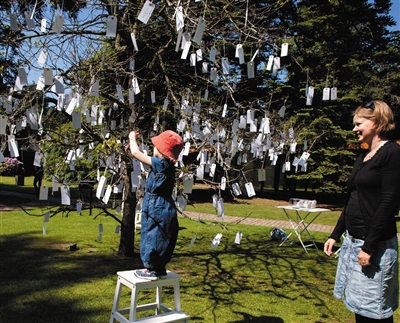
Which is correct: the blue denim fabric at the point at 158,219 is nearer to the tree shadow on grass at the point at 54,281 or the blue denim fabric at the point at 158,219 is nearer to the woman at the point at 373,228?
the woman at the point at 373,228

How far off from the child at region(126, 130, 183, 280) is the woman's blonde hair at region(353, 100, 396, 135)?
1.22m

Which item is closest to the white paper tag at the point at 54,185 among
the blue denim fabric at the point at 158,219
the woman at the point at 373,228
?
the blue denim fabric at the point at 158,219

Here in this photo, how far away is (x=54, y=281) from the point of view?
4508 millimetres

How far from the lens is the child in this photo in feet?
8.32

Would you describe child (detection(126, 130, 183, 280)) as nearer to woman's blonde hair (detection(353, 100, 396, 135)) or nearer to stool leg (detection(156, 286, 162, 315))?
stool leg (detection(156, 286, 162, 315))

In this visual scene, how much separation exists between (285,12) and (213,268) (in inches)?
400

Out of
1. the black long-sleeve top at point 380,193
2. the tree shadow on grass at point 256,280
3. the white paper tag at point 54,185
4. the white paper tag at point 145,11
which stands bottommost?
the tree shadow on grass at point 256,280

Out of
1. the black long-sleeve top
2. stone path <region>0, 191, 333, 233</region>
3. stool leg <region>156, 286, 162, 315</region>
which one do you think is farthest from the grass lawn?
stone path <region>0, 191, 333, 233</region>

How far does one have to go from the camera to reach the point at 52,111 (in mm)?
4793

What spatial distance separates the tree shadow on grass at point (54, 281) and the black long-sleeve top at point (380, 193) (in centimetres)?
249

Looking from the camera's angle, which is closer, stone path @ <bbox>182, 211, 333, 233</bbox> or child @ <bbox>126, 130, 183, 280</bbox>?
child @ <bbox>126, 130, 183, 280</bbox>

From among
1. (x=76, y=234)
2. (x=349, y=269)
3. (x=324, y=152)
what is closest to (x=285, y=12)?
(x=324, y=152)

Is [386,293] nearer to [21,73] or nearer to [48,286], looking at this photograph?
[21,73]

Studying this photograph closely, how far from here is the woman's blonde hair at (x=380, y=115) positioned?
87.2 inches
